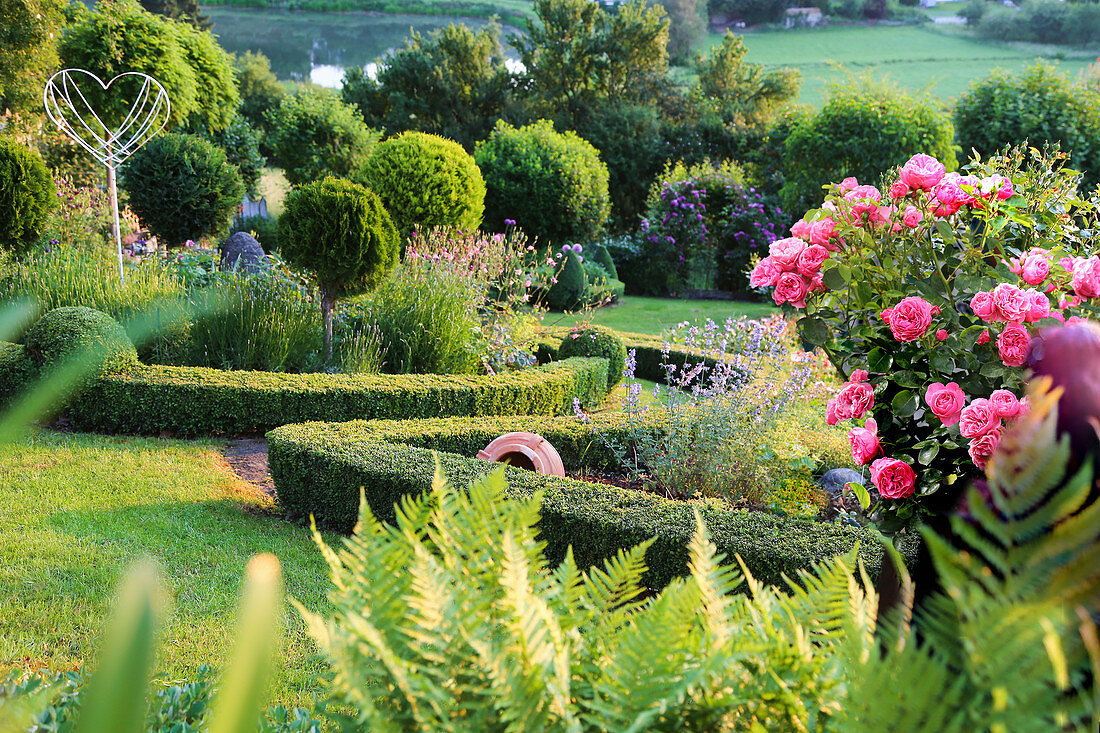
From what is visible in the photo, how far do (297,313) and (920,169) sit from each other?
5.66m

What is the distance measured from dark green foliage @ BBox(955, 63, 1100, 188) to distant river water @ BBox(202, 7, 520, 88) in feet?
76.8

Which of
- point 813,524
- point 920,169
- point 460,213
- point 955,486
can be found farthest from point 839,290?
point 460,213

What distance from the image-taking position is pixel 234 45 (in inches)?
1389

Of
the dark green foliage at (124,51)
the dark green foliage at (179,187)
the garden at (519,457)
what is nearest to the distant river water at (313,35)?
the dark green foliage at (179,187)

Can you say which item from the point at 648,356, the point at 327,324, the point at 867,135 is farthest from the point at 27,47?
the point at 867,135

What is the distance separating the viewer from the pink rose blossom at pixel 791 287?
8.54ft

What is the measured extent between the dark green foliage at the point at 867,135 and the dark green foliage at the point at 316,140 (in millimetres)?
10422

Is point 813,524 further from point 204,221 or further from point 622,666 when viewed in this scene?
point 204,221

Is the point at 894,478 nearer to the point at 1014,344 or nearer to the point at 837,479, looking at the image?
the point at 1014,344

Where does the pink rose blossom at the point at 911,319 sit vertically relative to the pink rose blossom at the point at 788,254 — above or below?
below

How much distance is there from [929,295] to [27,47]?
15159 mm

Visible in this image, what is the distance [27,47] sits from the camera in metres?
12.6

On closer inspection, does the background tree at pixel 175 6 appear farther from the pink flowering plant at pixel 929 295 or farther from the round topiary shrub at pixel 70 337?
the pink flowering plant at pixel 929 295

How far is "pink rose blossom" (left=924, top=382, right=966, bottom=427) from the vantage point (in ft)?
7.51
